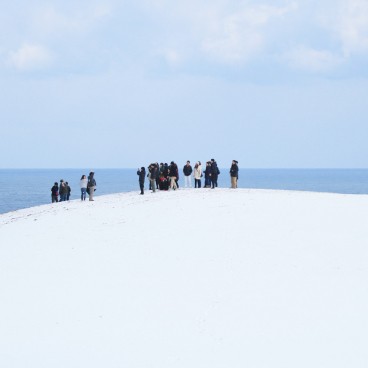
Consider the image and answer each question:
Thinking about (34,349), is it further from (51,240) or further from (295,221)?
(295,221)

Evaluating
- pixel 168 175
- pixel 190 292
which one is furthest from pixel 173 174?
pixel 190 292

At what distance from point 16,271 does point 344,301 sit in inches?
387

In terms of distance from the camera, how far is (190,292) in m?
15.6

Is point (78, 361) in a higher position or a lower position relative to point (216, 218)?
lower

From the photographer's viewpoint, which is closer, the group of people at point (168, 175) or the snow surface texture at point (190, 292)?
the snow surface texture at point (190, 292)

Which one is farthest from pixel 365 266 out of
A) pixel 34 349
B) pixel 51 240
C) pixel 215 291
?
pixel 51 240

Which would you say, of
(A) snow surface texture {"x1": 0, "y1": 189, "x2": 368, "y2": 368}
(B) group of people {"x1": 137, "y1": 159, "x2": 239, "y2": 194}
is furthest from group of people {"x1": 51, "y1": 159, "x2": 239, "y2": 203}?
(A) snow surface texture {"x1": 0, "y1": 189, "x2": 368, "y2": 368}

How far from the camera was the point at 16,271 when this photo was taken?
18.5 meters

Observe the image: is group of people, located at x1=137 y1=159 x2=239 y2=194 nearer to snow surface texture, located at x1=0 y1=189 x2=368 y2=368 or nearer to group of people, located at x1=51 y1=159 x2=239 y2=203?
group of people, located at x1=51 y1=159 x2=239 y2=203

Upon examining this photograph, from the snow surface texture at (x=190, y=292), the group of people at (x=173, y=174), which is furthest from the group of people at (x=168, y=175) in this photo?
the snow surface texture at (x=190, y=292)

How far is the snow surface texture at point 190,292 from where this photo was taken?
40.8 ft

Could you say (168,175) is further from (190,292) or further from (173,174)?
(190,292)

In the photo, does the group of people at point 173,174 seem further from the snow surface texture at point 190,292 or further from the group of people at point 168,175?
the snow surface texture at point 190,292

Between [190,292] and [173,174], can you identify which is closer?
[190,292]
